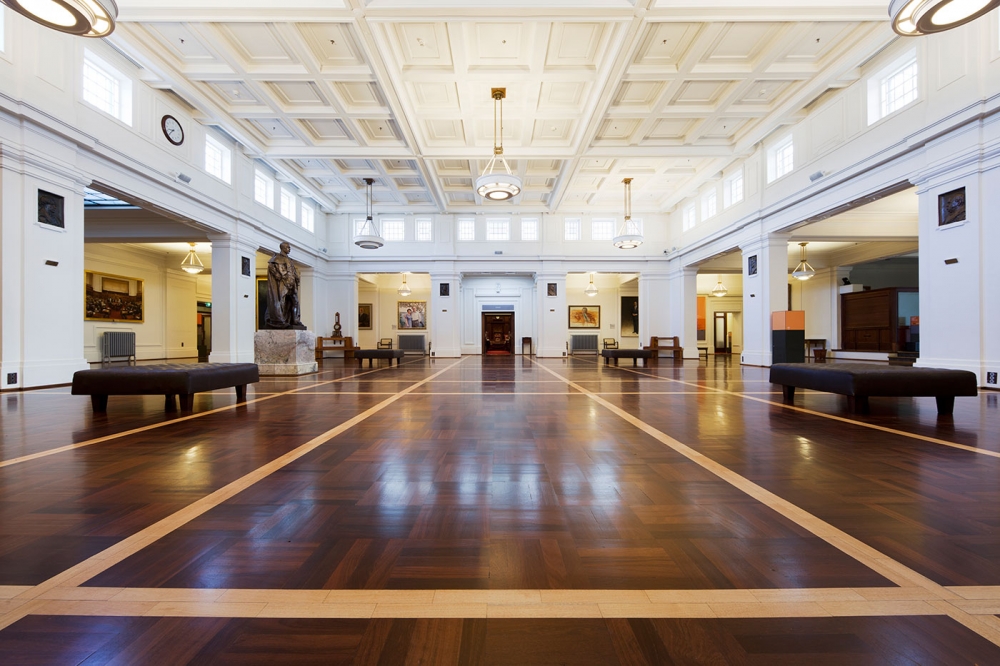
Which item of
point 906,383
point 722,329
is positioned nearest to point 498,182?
point 906,383

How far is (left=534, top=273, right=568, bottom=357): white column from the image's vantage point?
1897cm

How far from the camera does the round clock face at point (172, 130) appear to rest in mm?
9539

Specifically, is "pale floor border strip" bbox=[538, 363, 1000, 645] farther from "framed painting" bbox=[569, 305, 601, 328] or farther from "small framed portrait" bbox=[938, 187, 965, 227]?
"framed painting" bbox=[569, 305, 601, 328]

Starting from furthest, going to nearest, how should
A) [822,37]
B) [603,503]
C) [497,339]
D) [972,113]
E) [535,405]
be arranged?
[497,339] → [822,37] → [972,113] → [535,405] → [603,503]

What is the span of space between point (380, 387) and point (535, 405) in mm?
3127

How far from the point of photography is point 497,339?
24.0m

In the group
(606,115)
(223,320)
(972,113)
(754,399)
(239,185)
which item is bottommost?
(754,399)

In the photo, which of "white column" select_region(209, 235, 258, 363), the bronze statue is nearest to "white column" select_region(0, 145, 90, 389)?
the bronze statue

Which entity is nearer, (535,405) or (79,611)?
(79,611)

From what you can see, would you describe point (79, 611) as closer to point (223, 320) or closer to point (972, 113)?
point (972, 113)

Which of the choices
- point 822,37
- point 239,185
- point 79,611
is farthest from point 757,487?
point 239,185

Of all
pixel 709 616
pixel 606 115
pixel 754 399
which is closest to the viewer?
pixel 709 616

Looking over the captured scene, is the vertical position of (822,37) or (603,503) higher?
(822,37)

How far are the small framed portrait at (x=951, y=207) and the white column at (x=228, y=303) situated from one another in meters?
15.6
